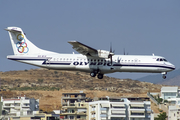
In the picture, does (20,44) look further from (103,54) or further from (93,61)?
(103,54)

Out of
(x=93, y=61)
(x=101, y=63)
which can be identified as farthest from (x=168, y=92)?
(x=93, y=61)

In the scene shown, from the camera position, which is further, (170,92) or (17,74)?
(17,74)

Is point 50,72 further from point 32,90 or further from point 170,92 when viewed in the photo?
point 170,92

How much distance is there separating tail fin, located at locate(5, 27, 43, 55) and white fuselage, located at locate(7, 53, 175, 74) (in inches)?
47.9

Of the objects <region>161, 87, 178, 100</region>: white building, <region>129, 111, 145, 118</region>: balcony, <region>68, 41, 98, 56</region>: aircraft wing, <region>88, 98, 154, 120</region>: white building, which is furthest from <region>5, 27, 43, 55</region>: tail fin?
<region>161, 87, 178, 100</region>: white building

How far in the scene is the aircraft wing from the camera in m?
46.3

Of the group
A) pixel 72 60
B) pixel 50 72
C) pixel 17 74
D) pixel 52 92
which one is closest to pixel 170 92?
pixel 52 92

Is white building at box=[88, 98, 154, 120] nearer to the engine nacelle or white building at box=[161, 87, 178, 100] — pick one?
the engine nacelle

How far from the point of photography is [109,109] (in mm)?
73625

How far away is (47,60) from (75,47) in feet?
16.9

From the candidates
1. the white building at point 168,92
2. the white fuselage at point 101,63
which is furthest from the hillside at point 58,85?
the white fuselage at point 101,63

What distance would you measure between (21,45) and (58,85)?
7962 cm

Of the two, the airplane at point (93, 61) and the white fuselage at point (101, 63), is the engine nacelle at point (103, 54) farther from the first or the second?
the white fuselage at point (101, 63)

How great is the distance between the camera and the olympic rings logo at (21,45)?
52.1 meters
